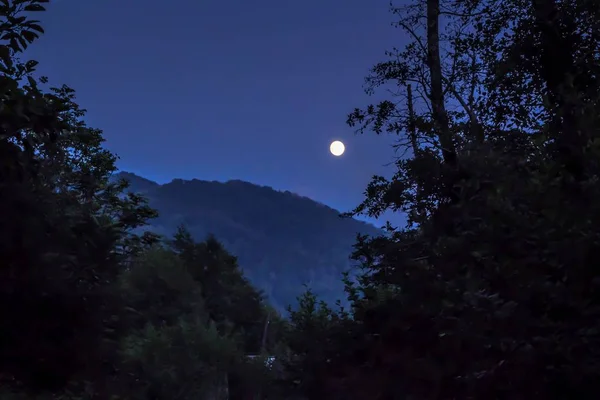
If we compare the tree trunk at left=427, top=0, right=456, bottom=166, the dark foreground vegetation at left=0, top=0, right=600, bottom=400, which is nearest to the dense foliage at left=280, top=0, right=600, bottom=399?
the dark foreground vegetation at left=0, top=0, right=600, bottom=400

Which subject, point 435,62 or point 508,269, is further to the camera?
point 435,62

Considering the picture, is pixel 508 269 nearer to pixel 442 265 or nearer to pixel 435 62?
pixel 442 265

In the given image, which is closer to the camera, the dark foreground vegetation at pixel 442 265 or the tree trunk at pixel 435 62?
the dark foreground vegetation at pixel 442 265

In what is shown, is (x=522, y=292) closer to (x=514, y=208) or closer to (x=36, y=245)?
(x=514, y=208)

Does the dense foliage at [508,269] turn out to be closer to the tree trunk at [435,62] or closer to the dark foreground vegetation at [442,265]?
the dark foreground vegetation at [442,265]

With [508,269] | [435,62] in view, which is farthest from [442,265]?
[435,62]

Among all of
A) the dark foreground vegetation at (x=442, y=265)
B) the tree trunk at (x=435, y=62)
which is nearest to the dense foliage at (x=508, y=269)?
the dark foreground vegetation at (x=442, y=265)

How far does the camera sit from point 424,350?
724 cm

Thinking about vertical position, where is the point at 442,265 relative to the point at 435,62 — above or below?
below

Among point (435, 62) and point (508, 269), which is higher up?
point (435, 62)

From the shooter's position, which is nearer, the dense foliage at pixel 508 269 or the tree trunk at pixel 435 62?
the dense foliage at pixel 508 269

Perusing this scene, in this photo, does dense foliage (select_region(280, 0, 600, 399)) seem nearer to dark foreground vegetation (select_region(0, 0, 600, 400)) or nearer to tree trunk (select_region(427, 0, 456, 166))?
dark foreground vegetation (select_region(0, 0, 600, 400))

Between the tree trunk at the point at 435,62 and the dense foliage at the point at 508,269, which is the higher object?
the tree trunk at the point at 435,62

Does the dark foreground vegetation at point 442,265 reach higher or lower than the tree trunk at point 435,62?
lower
